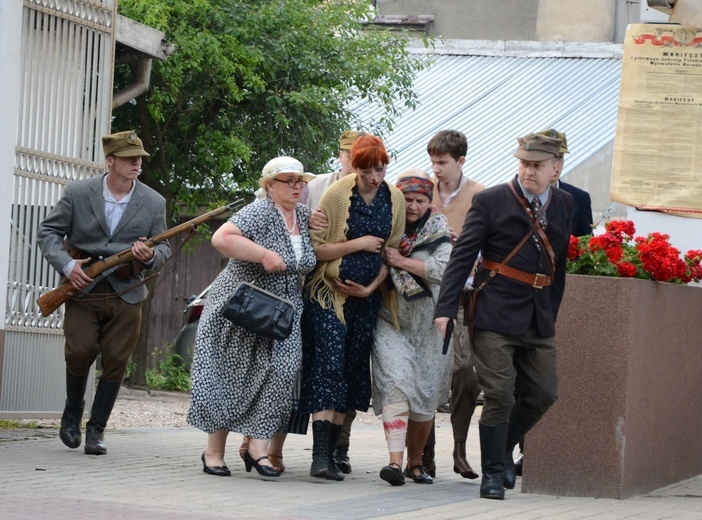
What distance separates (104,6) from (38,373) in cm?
289

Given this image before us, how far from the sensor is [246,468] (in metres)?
8.73

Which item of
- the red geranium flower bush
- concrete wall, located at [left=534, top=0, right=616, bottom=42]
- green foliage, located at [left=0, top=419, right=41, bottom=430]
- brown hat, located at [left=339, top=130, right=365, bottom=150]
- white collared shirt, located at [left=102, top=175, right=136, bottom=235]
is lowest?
green foliage, located at [left=0, top=419, right=41, bottom=430]

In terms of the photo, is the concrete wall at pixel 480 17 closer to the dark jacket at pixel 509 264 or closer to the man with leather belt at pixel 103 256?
the man with leather belt at pixel 103 256

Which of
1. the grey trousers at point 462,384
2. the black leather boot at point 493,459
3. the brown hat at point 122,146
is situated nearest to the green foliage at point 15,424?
the brown hat at point 122,146

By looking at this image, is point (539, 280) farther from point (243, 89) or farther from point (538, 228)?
point (243, 89)

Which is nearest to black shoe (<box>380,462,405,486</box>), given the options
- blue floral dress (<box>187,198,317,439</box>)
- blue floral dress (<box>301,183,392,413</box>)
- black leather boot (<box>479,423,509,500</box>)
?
blue floral dress (<box>301,183,392,413</box>)

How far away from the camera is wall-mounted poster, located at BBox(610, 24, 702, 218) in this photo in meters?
9.67

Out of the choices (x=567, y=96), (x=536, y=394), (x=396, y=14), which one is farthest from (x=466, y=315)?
(x=396, y=14)

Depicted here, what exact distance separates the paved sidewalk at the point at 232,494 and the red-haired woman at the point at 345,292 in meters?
0.45

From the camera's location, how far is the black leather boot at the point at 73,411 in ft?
30.5

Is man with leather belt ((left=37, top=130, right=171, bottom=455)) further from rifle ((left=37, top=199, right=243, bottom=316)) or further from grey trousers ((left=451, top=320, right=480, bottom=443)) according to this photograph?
grey trousers ((left=451, top=320, right=480, bottom=443))

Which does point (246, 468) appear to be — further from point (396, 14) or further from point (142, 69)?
point (396, 14)

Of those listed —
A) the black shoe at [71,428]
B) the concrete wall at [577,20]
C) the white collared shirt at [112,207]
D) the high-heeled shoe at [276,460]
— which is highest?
the concrete wall at [577,20]

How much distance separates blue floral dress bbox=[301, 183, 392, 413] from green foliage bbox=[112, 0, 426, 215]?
6.59 m
